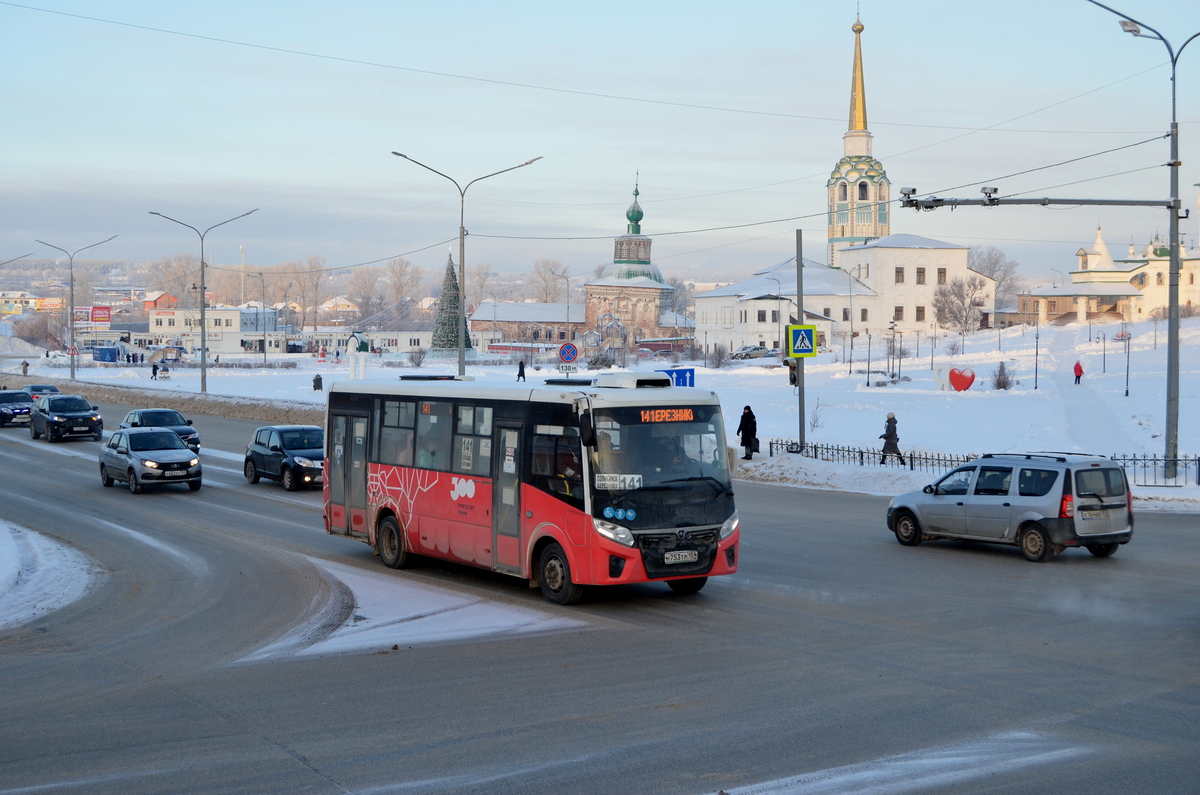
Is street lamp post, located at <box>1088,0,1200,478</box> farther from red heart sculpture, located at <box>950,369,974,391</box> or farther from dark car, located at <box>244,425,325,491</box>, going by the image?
red heart sculpture, located at <box>950,369,974,391</box>

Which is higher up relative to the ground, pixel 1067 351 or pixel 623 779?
pixel 1067 351

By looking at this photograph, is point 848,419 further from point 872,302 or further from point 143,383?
point 872,302

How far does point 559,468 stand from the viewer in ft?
42.4

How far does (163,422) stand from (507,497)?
23.3 metres

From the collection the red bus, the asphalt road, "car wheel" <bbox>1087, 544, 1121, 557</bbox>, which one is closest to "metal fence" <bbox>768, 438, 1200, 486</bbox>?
"car wheel" <bbox>1087, 544, 1121, 557</bbox>

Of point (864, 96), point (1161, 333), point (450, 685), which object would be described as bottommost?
point (450, 685)

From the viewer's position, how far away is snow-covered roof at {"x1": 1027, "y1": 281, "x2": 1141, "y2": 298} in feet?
398

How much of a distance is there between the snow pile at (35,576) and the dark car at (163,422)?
13314mm

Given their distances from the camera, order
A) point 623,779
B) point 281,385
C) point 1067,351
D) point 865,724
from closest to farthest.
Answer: point 623,779
point 865,724
point 281,385
point 1067,351

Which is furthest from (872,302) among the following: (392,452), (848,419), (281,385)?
(392,452)

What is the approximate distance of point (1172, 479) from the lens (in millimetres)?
23906

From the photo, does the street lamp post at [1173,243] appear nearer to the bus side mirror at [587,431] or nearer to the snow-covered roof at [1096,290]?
the bus side mirror at [587,431]

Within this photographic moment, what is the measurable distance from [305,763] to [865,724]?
409 centimetres

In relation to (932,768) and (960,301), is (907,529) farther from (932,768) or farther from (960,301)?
(960,301)
